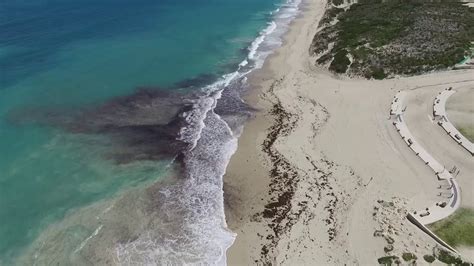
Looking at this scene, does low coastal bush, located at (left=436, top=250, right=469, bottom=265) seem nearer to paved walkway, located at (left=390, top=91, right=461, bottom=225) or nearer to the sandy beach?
the sandy beach

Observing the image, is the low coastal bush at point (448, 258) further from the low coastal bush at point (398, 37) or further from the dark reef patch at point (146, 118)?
the low coastal bush at point (398, 37)

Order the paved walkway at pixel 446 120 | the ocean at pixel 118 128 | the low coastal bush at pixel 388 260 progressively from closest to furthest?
1. the low coastal bush at pixel 388 260
2. the ocean at pixel 118 128
3. the paved walkway at pixel 446 120

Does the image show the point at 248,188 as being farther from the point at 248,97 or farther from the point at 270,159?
→ the point at 248,97

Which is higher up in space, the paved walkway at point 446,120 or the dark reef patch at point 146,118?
the paved walkway at point 446,120

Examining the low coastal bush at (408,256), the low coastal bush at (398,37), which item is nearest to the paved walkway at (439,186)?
the low coastal bush at (408,256)

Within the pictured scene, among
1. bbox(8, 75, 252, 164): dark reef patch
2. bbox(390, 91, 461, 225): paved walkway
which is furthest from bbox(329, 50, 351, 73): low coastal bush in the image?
bbox(8, 75, 252, 164): dark reef patch

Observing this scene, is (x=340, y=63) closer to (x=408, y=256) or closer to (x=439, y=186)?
(x=439, y=186)

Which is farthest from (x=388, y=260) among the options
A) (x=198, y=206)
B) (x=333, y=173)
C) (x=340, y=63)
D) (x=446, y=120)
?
(x=340, y=63)

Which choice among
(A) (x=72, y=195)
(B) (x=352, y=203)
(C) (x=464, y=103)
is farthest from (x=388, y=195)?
(A) (x=72, y=195)
